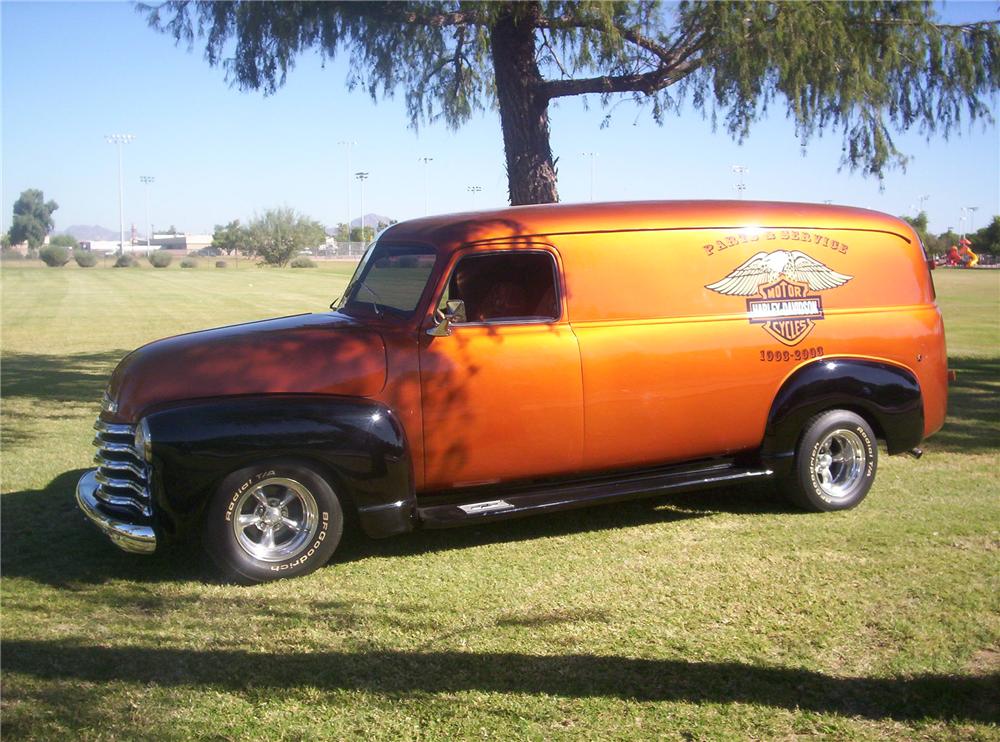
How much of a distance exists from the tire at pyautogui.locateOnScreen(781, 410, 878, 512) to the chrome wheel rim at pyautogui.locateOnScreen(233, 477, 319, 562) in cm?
336

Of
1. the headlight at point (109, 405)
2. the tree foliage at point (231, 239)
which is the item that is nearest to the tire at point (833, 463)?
the headlight at point (109, 405)

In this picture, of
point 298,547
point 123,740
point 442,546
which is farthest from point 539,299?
point 123,740

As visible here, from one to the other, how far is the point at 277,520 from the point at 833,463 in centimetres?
395

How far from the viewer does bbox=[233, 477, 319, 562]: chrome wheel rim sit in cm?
540

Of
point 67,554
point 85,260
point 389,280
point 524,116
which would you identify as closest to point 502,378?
point 389,280

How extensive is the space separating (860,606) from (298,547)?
307 centimetres

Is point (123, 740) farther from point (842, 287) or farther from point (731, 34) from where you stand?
point (731, 34)

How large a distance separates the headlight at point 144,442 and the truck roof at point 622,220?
6.71ft

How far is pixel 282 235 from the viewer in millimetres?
92562

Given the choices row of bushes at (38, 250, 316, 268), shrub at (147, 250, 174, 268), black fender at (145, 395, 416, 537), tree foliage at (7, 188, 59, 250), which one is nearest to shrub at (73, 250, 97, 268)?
row of bushes at (38, 250, 316, 268)

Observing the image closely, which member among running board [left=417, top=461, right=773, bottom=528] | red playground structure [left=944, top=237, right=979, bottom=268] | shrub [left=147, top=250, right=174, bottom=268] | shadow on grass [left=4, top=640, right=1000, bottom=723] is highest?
shrub [left=147, top=250, right=174, bottom=268]

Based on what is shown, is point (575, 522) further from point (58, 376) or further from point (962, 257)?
point (962, 257)

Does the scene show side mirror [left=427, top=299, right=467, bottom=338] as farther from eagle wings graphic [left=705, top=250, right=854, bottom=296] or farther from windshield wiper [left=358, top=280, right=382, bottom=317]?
eagle wings graphic [left=705, top=250, right=854, bottom=296]

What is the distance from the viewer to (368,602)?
5148 millimetres
